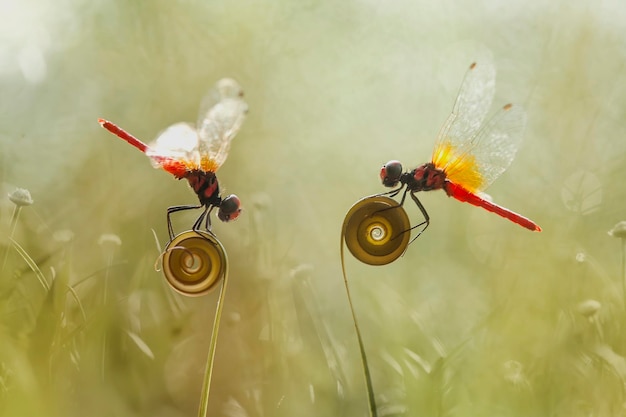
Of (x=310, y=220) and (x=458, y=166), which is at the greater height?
(x=310, y=220)

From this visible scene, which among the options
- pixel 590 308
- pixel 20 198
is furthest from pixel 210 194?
pixel 590 308

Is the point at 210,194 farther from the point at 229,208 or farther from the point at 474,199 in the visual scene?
the point at 474,199

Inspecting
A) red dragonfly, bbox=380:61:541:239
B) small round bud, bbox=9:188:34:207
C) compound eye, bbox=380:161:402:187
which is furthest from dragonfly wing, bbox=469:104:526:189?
small round bud, bbox=9:188:34:207

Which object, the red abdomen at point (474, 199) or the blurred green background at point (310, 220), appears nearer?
the red abdomen at point (474, 199)

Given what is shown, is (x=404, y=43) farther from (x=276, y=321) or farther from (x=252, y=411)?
(x=252, y=411)

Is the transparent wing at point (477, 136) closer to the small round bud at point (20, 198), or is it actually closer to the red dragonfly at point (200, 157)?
the red dragonfly at point (200, 157)

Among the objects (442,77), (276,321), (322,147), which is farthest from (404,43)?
(276,321)

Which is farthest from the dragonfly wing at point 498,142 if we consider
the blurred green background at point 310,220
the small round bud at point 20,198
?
the small round bud at point 20,198
